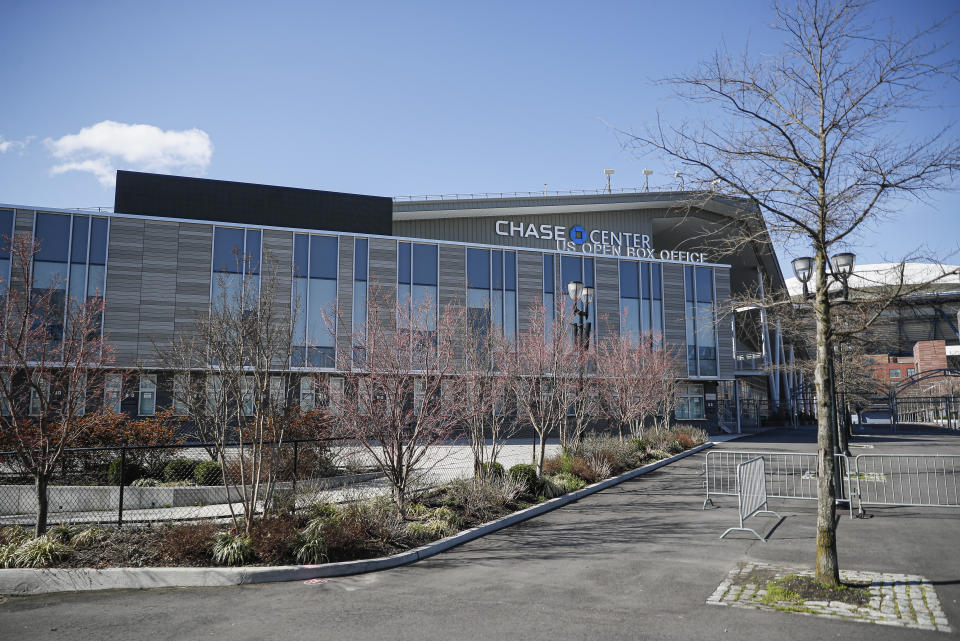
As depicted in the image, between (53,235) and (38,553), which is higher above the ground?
(53,235)

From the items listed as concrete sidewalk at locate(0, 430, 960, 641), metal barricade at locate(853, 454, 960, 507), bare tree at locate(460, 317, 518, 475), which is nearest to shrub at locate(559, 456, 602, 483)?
bare tree at locate(460, 317, 518, 475)

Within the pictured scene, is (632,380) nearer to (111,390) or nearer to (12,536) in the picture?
(111,390)

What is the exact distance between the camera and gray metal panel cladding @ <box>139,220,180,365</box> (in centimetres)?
2905

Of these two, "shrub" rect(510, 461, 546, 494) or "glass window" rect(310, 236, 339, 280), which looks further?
"glass window" rect(310, 236, 339, 280)

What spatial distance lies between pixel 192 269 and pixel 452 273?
1303cm

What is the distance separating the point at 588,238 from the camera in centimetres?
4416

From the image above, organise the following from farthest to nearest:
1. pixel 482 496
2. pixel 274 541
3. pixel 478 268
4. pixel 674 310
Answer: pixel 674 310, pixel 478 268, pixel 482 496, pixel 274 541

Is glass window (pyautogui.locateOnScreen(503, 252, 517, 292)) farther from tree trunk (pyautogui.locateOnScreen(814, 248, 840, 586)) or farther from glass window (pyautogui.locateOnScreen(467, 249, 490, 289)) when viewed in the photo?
tree trunk (pyautogui.locateOnScreen(814, 248, 840, 586))

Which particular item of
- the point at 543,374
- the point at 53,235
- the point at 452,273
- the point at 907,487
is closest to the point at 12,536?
the point at 543,374

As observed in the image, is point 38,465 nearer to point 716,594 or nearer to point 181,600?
point 181,600

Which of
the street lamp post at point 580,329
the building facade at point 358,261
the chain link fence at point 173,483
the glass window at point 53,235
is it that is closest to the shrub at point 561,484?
the chain link fence at point 173,483

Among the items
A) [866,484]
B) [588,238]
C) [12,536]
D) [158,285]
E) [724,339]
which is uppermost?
[588,238]

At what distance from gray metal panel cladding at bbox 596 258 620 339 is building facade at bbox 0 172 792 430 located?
84 millimetres

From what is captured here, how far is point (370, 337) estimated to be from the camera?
12.0 metres
